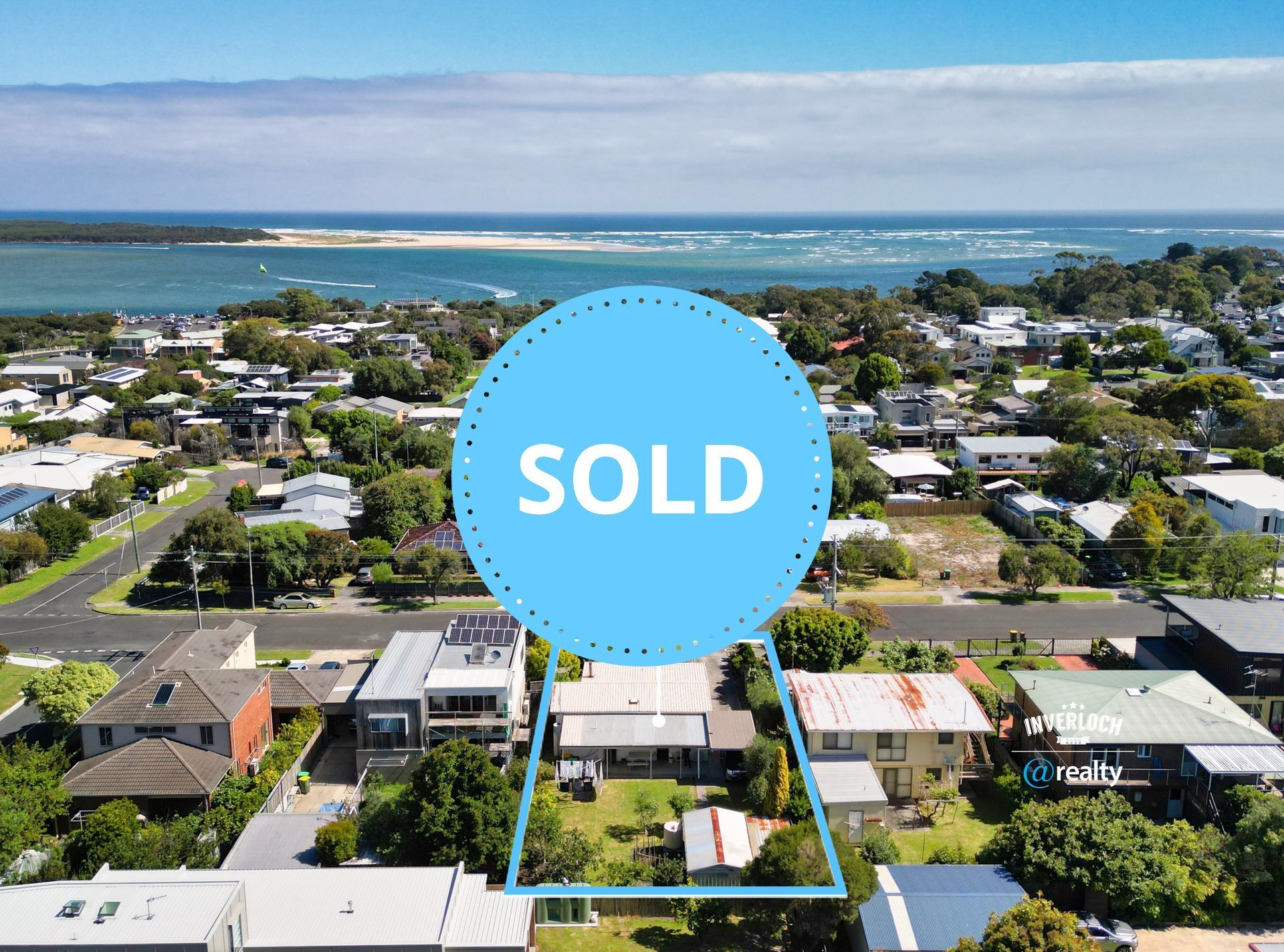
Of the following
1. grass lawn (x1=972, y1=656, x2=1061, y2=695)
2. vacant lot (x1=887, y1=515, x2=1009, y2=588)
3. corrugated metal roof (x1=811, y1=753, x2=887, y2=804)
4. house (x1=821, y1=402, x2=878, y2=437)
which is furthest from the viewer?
house (x1=821, y1=402, x2=878, y2=437)

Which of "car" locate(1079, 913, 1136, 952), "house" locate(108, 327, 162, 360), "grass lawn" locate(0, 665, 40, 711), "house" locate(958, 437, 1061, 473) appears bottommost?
"grass lawn" locate(0, 665, 40, 711)

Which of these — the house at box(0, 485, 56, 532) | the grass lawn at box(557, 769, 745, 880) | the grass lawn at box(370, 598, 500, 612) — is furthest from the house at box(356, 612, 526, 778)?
the house at box(0, 485, 56, 532)

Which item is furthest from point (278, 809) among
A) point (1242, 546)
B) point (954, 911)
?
point (1242, 546)

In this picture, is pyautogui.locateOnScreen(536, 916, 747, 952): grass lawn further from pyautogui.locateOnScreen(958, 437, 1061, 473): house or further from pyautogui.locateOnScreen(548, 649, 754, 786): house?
pyautogui.locateOnScreen(958, 437, 1061, 473): house

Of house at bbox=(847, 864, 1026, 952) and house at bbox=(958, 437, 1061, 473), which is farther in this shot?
house at bbox=(958, 437, 1061, 473)

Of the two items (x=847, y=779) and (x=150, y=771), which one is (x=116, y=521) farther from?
(x=847, y=779)

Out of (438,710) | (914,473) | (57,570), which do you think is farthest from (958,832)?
(57,570)

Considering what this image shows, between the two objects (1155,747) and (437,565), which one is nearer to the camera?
(1155,747)

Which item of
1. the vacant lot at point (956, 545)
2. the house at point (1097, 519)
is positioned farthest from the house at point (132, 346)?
the house at point (1097, 519)
